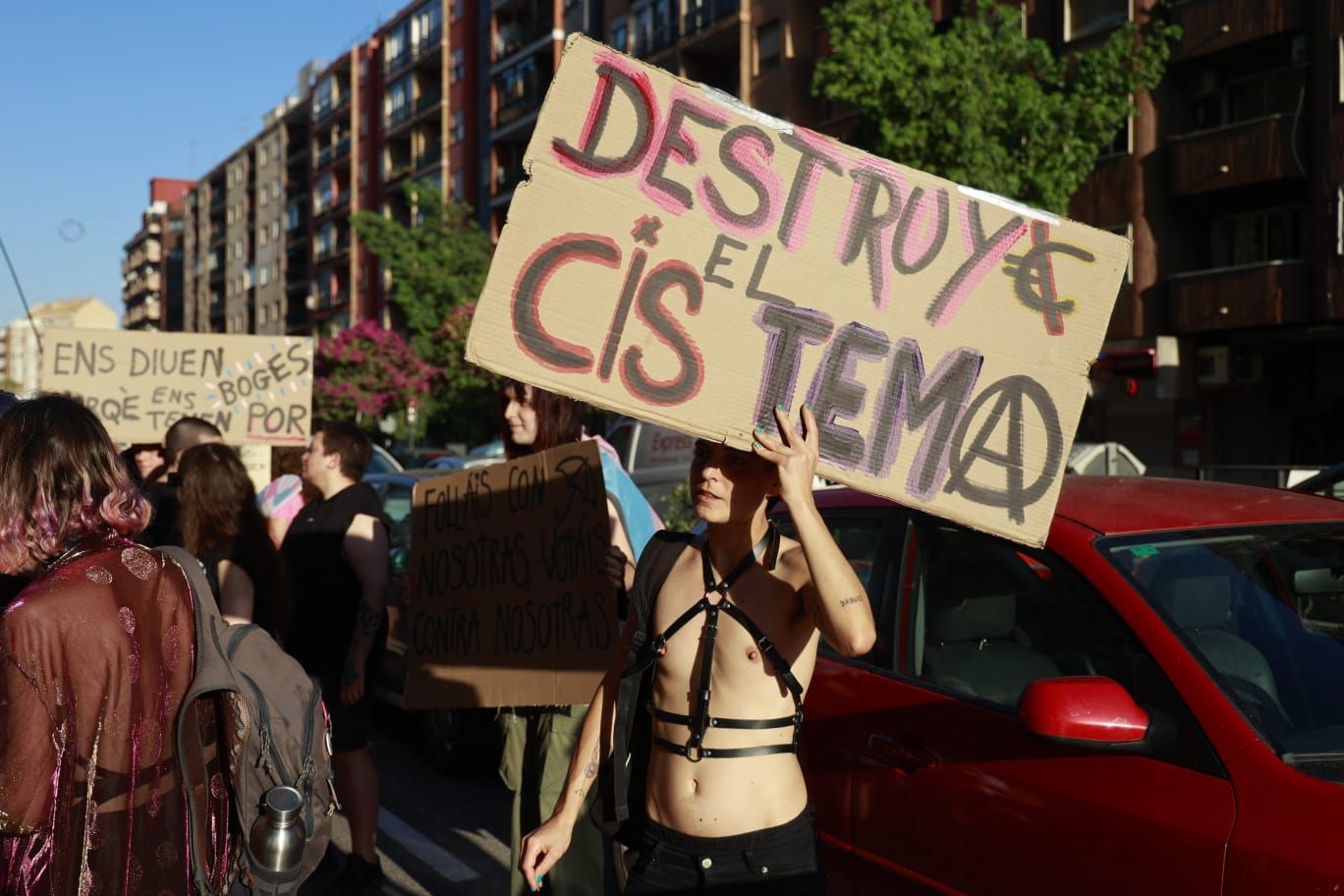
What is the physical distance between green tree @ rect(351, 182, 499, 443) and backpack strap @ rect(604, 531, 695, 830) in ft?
131

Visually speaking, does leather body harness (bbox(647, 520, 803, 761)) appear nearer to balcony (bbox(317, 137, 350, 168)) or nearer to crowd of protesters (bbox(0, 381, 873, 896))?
crowd of protesters (bbox(0, 381, 873, 896))

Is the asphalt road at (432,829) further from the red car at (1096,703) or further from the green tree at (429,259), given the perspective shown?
the green tree at (429,259)

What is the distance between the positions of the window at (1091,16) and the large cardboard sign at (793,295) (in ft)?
80.9

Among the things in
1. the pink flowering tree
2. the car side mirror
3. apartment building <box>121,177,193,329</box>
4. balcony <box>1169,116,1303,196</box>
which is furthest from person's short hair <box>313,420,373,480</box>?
apartment building <box>121,177,193,329</box>

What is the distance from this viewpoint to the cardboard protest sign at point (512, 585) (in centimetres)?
408

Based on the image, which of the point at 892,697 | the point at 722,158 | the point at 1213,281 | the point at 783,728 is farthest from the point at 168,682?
the point at 1213,281

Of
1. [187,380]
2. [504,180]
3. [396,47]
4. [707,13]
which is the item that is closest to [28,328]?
[396,47]

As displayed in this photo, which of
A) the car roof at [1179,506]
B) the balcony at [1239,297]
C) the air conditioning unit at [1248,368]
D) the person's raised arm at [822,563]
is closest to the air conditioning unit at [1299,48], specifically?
the balcony at [1239,297]

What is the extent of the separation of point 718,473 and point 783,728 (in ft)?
1.79

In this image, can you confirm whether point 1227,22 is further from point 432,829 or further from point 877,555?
point 877,555

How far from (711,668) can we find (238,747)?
37.6 inches

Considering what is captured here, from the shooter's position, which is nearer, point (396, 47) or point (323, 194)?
point (396, 47)

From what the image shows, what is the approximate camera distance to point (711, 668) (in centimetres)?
278

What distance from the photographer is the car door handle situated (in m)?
3.41
